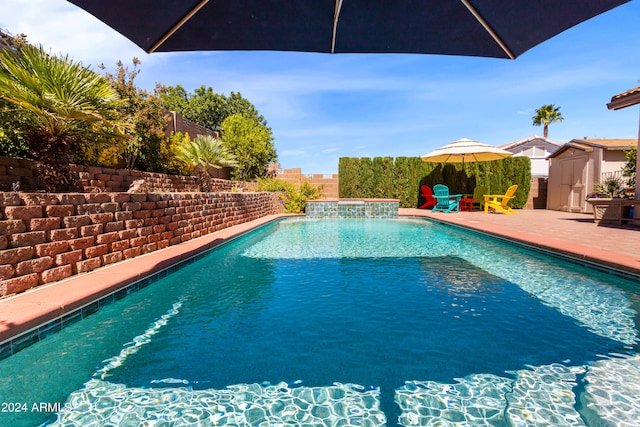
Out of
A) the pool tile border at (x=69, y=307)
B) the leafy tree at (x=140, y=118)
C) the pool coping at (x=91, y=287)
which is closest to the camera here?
the pool tile border at (x=69, y=307)

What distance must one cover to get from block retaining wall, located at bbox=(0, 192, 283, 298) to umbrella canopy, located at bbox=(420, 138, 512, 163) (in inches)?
413

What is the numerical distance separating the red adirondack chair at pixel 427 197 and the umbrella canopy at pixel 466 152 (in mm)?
1673

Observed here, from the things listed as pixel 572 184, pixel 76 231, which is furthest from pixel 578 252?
pixel 572 184

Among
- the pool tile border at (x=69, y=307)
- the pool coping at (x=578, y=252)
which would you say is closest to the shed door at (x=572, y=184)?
the pool coping at (x=578, y=252)

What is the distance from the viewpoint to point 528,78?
1368 centimetres

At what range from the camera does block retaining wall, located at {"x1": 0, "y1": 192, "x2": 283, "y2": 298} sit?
3490 mm

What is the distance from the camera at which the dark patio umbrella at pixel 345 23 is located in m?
2.29

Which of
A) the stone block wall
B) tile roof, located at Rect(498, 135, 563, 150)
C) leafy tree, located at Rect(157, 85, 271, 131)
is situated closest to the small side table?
the stone block wall

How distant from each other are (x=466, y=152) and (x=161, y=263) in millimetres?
11902

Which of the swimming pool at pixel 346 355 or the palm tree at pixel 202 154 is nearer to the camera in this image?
the swimming pool at pixel 346 355

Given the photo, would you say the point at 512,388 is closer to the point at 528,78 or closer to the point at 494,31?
the point at 494,31

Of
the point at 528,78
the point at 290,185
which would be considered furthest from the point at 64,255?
the point at 528,78

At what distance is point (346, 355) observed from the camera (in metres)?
2.75

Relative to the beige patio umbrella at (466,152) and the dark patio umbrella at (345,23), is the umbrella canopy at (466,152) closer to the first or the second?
the beige patio umbrella at (466,152)
